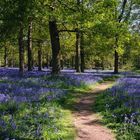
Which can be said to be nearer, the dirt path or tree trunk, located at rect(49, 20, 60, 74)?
the dirt path

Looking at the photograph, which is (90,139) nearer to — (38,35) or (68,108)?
(68,108)

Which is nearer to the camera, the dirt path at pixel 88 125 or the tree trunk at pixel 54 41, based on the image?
the dirt path at pixel 88 125

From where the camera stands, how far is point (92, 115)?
48.6ft

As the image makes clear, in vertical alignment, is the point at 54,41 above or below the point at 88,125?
above

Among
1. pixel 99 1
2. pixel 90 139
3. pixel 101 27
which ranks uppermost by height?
pixel 99 1

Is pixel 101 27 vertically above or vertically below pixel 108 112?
above

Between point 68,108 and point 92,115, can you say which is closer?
point 92,115

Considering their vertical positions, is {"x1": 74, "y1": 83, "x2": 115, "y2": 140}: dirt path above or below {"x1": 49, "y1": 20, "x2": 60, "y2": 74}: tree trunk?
below

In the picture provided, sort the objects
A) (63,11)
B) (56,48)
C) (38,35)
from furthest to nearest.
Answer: (38,35) < (56,48) < (63,11)

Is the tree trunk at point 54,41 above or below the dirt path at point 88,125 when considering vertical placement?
above

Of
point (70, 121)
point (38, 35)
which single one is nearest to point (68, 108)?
point (70, 121)

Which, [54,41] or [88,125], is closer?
[88,125]

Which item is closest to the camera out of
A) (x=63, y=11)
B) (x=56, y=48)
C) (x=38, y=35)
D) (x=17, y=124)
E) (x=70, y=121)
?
(x=17, y=124)

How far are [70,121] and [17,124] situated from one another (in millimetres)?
2977
